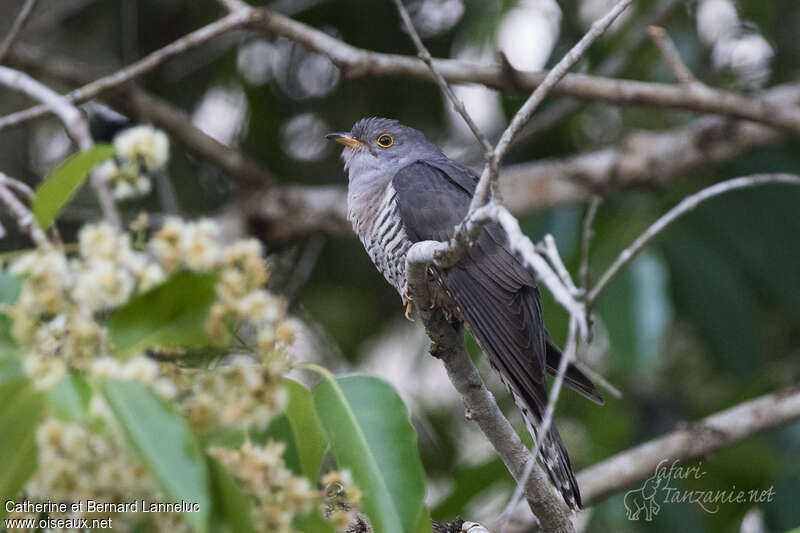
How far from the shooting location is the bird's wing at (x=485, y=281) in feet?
10.4

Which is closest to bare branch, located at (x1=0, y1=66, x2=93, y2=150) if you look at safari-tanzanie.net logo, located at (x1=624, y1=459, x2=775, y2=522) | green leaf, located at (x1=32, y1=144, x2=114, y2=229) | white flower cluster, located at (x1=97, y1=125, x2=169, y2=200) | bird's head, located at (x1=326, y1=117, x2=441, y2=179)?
green leaf, located at (x1=32, y1=144, x2=114, y2=229)

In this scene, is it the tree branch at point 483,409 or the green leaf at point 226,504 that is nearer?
the green leaf at point 226,504

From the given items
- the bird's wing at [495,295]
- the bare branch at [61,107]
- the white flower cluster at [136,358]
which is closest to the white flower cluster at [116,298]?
the white flower cluster at [136,358]

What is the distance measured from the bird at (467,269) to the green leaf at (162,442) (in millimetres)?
1777

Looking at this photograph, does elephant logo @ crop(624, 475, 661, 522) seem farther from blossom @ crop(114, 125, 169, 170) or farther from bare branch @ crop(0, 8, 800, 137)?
blossom @ crop(114, 125, 169, 170)

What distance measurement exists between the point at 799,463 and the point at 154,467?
14.0 ft

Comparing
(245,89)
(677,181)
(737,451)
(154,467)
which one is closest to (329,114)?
(245,89)

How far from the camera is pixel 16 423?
54.7 inches

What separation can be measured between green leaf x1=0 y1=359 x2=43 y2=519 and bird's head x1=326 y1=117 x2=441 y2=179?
3022 mm

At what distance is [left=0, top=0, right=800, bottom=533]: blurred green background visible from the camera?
5238 millimetres

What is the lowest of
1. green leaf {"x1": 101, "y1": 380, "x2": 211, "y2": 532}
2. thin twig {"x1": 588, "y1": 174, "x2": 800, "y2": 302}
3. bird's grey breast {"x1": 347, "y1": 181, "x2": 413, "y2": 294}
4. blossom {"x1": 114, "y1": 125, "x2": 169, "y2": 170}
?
bird's grey breast {"x1": 347, "y1": 181, "x2": 413, "y2": 294}

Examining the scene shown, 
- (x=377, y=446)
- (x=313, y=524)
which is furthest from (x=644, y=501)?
(x=313, y=524)

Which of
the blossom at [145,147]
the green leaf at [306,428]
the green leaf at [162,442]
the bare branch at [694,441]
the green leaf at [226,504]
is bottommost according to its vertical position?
the bare branch at [694,441]

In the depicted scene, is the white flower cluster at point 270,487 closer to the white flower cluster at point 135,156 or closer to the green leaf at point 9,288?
the green leaf at point 9,288
